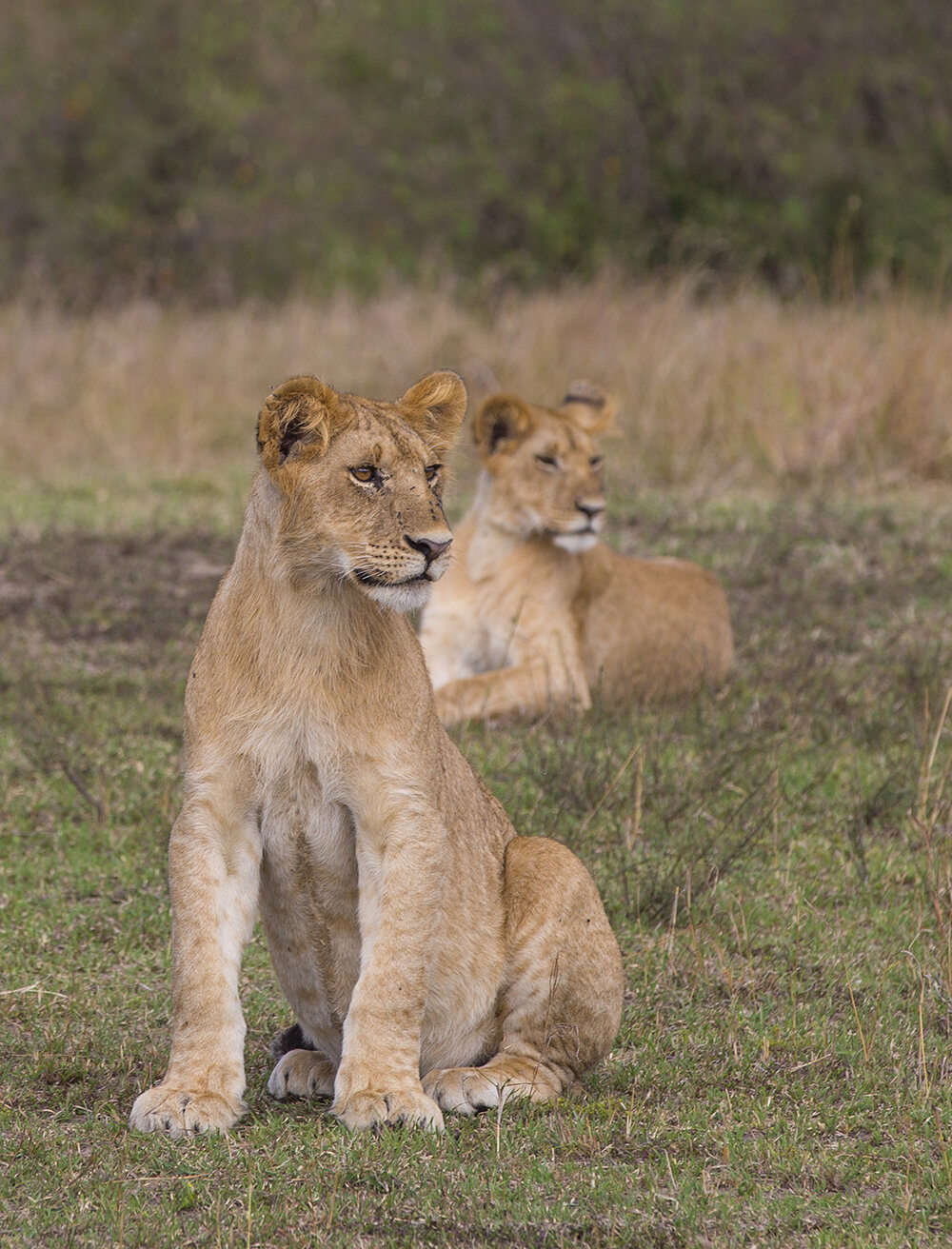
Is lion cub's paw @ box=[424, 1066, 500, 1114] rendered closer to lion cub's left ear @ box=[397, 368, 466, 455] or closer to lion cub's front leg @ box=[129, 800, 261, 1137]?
lion cub's front leg @ box=[129, 800, 261, 1137]

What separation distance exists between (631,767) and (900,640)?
2486 millimetres

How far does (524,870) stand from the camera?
4059mm

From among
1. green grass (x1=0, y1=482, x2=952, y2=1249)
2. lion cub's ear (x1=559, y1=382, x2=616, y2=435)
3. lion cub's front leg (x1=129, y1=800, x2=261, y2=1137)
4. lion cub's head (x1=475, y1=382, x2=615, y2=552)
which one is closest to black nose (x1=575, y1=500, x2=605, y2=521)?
lion cub's head (x1=475, y1=382, x2=615, y2=552)

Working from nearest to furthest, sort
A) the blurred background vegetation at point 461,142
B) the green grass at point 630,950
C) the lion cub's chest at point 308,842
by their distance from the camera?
the green grass at point 630,950
the lion cub's chest at point 308,842
the blurred background vegetation at point 461,142

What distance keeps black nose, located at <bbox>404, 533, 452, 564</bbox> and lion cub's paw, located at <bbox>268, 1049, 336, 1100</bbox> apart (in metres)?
1.20

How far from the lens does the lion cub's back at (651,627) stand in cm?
774

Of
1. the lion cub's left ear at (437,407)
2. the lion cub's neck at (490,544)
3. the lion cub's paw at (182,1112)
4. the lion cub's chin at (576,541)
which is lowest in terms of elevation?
the lion cub's paw at (182,1112)

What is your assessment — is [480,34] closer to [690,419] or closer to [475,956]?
[690,419]

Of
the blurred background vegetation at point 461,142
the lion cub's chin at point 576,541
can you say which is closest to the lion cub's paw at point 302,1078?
the lion cub's chin at point 576,541

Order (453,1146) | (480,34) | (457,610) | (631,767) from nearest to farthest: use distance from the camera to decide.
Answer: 1. (453,1146)
2. (631,767)
3. (457,610)
4. (480,34)

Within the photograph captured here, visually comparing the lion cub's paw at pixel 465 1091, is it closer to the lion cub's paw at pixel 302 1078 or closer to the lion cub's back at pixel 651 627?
the lion cub's paw at pixel 302 1078

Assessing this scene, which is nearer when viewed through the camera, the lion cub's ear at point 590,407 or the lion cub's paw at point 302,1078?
the lion cub's paw at point 302,1078

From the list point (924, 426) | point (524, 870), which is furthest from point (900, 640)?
point (524, 870)

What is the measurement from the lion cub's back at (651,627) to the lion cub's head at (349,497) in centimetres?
406
